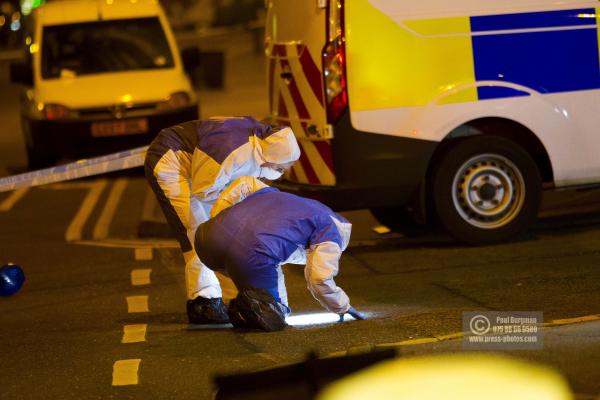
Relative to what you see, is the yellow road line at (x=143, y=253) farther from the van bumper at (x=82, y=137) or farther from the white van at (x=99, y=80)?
the white van at (x=99, y=80)

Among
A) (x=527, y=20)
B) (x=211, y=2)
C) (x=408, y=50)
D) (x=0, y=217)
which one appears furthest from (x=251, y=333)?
(x=211, y=2)

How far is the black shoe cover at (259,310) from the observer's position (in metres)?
6.33

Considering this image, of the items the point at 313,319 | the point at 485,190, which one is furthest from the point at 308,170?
the point at 313,319

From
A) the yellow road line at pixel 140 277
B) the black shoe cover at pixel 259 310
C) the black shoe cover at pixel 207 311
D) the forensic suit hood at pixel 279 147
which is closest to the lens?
the black shoe cover at pixel 259 310

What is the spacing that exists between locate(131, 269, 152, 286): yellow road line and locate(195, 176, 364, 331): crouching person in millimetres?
1759

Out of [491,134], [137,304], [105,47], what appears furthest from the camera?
[105,47]

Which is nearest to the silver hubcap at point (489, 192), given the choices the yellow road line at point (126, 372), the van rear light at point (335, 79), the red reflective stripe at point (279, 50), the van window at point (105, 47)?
the van rear light at point (335, 79)

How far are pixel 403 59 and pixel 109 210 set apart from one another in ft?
14.5

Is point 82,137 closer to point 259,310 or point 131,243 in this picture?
point 131,243

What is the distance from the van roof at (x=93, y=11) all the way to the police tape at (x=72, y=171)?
6933 mm

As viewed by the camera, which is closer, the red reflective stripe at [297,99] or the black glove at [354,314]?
the black glove at [354,314]

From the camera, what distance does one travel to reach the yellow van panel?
26.4ft

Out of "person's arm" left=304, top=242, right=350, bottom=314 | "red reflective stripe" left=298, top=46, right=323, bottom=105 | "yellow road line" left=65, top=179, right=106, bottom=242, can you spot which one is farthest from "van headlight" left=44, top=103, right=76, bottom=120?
"person's arm" left=304, top=242, right=350, bottom=314

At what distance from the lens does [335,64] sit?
812cm
